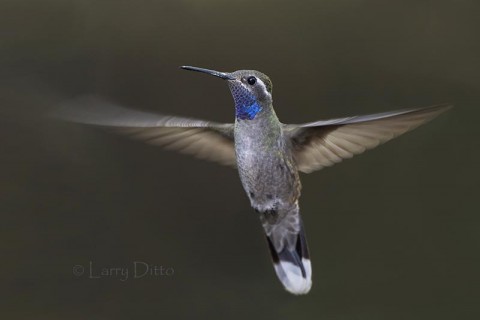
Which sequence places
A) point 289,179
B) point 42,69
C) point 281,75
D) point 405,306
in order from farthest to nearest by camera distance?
point 405,306 < point 281,75 < point 42,69 < point 289,179

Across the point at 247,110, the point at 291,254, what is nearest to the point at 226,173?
the point at 291,254

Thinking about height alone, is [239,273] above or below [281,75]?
Answer: below

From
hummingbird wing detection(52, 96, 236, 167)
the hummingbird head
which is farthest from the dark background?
the hummingbird head

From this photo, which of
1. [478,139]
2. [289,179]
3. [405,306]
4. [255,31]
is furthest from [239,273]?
[289,179]

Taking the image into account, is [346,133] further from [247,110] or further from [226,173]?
[226,173]

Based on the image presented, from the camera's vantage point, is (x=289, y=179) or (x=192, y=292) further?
(x=192, y=292)

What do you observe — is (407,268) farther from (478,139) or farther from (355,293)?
(478,139)
